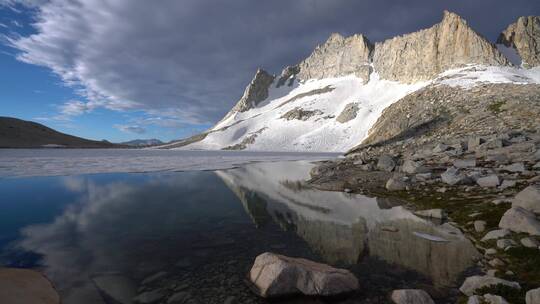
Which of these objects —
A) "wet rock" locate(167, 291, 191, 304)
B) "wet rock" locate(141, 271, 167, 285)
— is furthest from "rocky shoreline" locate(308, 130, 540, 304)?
"wet rock" locate(141, 271, 167, 285)

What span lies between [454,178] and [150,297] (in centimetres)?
2406

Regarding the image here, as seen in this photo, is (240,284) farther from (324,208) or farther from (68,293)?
(324,208)

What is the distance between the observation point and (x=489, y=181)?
71.2 ft

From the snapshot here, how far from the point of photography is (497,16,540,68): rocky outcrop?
514 feet

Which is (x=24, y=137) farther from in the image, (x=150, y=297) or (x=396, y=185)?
(x=150, y=297)

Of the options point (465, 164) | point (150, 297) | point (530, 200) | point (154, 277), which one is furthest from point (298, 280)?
point (465, 164)

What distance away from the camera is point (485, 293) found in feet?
29.4

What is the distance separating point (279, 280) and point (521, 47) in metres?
219

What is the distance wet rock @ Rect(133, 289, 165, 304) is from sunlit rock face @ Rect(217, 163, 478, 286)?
672cm

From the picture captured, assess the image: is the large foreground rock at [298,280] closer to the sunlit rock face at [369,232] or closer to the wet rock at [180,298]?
the wet rock at [180,298]

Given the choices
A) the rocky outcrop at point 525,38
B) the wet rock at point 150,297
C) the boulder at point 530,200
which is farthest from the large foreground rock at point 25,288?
the rocky outcrop at point 525,38

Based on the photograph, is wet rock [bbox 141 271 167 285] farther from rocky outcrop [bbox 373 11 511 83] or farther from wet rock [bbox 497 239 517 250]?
rocky outcrop [bbox 373 11 511 83]

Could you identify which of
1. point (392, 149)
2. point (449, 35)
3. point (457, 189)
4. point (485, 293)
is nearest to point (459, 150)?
point (457, 189)

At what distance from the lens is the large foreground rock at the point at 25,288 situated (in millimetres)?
8457
